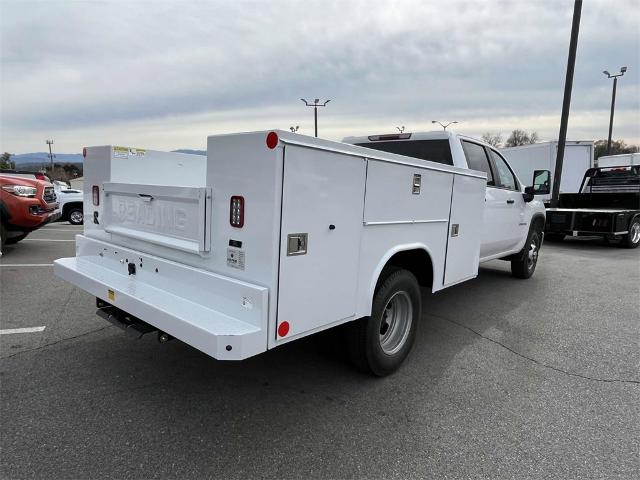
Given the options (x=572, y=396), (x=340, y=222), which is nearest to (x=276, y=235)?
(x=340, y=222)

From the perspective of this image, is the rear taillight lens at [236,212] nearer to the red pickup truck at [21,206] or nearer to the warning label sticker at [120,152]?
the warning label sticker at [120,152]

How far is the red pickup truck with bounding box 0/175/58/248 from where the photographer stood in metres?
7.82

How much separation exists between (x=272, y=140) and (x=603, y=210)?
40.2 ft

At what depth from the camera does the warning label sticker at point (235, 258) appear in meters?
2.60

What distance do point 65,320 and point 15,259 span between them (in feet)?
13.5

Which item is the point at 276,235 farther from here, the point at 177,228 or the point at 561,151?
the point at 561,151

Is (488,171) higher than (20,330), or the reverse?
(488,171)

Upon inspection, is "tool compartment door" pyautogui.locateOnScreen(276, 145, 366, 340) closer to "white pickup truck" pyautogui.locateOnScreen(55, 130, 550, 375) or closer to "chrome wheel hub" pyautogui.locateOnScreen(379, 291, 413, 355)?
"white pickup truck" pyautogui.locateOnScreen(55, 130, 550, 375)

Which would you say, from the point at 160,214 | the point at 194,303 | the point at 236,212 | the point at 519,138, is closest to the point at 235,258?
the point at 236,212

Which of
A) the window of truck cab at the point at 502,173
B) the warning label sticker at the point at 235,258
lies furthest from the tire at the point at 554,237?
the warning label sticker at the point at 235,258

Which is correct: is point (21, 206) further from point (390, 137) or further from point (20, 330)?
point (390, 137)

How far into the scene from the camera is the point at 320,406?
3.17 m

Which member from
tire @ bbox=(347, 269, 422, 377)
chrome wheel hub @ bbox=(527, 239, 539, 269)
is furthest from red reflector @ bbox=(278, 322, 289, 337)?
chrome wheel hub @ bbox=(527, 239, 539, 269)

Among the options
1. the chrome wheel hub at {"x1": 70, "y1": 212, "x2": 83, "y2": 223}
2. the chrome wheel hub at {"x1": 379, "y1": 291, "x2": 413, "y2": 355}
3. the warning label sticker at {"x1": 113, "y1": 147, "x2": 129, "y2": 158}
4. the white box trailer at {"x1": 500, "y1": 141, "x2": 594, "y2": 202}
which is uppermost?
the white box trailer at {"x1": 500, "y1": 141, "x2": 594, "y2": 202}
